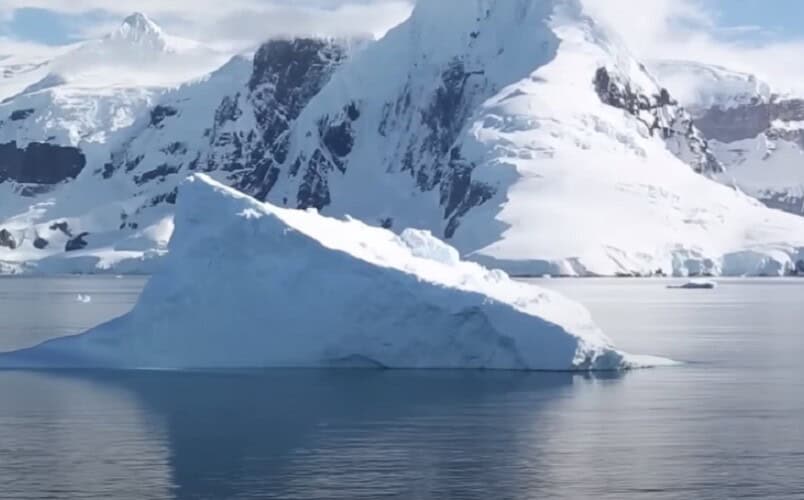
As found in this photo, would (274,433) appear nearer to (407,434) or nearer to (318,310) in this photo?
(407,434)

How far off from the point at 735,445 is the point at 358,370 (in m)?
18.5

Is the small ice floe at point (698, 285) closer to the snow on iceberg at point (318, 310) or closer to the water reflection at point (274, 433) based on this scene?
the snow on iceberg at point (318, 310)

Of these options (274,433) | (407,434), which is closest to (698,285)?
(407,434)

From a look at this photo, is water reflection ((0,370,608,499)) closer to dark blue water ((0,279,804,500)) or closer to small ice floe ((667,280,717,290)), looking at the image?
dark blue water ((0,279,804,500))

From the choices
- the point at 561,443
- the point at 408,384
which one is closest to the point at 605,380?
the point at 408,384

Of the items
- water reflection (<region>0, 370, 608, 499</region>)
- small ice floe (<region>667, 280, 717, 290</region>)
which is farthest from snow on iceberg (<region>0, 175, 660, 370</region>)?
small ice floe (<region>667, 280, 717, 290</region>)

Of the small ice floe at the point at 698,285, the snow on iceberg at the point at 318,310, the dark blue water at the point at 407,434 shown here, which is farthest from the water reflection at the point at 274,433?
the small ice floe at the point at 698,285

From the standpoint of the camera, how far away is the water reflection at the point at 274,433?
110ft

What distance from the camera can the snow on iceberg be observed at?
52.2 metres

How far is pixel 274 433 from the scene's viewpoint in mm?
40844

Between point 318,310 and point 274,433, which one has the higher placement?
point 318,310

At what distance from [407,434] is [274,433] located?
123 inches

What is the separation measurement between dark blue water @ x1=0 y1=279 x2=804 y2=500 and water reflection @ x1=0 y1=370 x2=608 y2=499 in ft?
0.21

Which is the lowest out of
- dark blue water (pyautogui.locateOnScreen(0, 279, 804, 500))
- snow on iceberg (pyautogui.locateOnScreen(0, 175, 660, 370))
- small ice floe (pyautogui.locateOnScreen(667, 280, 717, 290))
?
dark blue water (pyautogui.locateOnScreen(0, 279, 804, 500))
